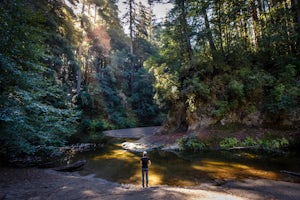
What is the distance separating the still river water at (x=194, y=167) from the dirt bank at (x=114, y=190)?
0.88 m

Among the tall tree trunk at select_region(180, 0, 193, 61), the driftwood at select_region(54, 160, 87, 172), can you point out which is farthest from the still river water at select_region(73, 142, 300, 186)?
the tall tree trunk at select_region(180, 0, 193, 61)

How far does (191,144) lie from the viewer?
1231cm

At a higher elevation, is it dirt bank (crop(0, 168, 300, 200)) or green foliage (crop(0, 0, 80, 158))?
green foliage (crop(0, 0, 80, 158))

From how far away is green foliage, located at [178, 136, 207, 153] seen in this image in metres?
11.9

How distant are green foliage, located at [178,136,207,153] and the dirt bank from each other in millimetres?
5434

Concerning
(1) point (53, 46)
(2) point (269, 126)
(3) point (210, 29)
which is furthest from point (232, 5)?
(1) point (53, 46)

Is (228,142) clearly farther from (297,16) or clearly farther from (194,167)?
(297,16)

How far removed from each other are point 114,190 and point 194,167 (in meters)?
4.45

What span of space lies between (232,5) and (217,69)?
6554mm

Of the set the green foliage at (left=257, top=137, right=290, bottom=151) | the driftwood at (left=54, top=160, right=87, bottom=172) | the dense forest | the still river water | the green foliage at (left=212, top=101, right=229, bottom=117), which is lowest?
the still river water

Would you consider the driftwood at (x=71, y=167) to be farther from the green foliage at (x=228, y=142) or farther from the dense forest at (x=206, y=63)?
the green foliage at (x=228, y=142)

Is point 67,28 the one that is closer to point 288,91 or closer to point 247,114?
point 247,114

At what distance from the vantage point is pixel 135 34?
33.6 m

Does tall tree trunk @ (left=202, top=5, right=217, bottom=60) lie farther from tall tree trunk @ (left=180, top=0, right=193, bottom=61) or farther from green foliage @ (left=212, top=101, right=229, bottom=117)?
green foliage @ (left=212, top=101, right=229, bottom=117)
